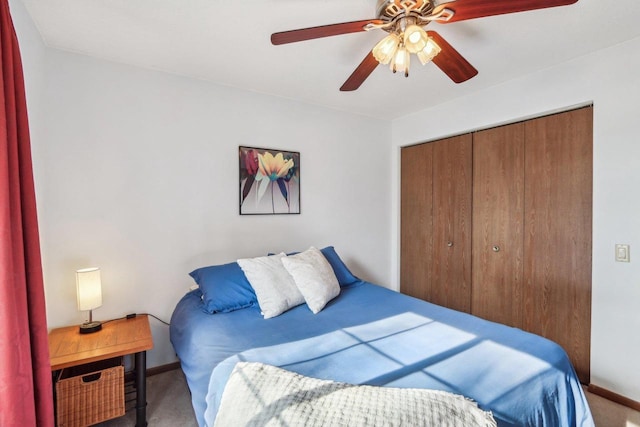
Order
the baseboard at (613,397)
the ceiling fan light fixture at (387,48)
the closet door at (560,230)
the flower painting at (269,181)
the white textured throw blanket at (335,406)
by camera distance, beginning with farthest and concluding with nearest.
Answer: the flower painting at (269,181) → the closet door at (560,230) → the baseboard at (613,397) → the ceiling fan light fixture at (387,48) → the white textured throw blanket at (335,406)

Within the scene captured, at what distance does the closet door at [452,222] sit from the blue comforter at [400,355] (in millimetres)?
1252

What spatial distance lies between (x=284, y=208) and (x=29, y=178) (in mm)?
1942

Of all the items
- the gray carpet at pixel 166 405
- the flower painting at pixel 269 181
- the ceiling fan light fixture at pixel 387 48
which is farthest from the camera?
the flower painting at pixel 269 181

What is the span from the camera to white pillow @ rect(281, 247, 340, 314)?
209 cm

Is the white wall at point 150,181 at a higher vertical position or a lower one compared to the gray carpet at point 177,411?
higher

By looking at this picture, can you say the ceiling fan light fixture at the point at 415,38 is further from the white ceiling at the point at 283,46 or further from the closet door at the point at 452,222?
the closet door at the point at 452,222

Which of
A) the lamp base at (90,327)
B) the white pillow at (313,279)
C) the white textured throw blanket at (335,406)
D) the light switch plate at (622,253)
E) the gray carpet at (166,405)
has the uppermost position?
the light switch plate at (622,253)

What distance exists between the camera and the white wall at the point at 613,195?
2012 mm

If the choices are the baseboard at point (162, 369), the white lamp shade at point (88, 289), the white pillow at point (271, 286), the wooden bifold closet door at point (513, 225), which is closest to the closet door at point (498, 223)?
the wooden bifold closet door at point (513, 225)

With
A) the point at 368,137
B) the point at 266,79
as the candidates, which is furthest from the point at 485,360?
the point at 368,137

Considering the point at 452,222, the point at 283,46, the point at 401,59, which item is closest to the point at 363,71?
the point at 401,59

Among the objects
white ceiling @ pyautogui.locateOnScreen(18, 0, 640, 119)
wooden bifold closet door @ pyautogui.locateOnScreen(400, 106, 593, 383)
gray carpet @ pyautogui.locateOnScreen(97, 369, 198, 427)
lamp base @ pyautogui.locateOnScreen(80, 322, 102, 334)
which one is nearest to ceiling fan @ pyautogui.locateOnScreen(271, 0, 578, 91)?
white ceiling @ pyautogui.locateOnScreen(18, 0, 640, 119)

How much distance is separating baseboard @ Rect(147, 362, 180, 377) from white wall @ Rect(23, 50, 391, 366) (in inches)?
1.5

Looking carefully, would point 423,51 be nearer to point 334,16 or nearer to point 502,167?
point 334,16
